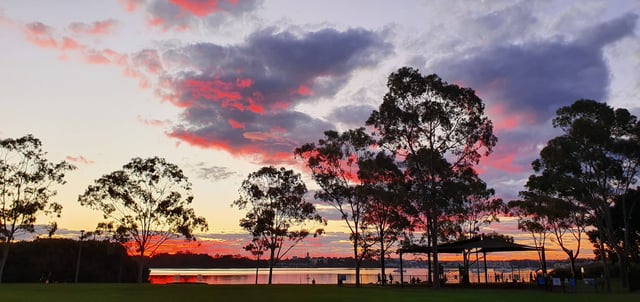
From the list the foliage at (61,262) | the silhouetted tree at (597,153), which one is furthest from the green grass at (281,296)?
the foliage at (61,262)

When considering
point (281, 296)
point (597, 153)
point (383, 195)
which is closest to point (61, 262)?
point (383, 195)

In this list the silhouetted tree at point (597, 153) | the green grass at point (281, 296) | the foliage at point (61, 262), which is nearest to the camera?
the green grass at point (281, 296)

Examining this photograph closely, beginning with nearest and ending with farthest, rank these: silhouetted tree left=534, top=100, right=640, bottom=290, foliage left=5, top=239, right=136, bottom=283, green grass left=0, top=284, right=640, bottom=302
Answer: green grass left=0, top=284, right=640, bottom=302
silhouetted tree left=534, top=100, right=640, bottom=290
foliage left=5, top=239, right=136, bottom=283

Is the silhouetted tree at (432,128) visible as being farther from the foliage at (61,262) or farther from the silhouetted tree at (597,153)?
the foliage at (61,262)

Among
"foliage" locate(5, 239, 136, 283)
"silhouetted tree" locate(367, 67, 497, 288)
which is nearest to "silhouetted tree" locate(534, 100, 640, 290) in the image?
"silhouetted tree" locate(367, 67, 497, 288)

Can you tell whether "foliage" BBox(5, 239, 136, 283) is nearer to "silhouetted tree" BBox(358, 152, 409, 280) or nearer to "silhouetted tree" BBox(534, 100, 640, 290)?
"silhouetted tree" BBox(358, 152, 409, 280)

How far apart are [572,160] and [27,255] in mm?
65195

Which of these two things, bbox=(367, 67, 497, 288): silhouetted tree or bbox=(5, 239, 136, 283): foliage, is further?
bbox=(5, 239, 136, 283): foliage

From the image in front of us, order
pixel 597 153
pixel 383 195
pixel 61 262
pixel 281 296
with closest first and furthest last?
pixel 281 296, pixel 597 153, pixel 383 195, pixel 61 262

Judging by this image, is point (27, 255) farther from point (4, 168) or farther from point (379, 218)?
point (379, 218)

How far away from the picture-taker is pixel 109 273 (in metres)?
73.4

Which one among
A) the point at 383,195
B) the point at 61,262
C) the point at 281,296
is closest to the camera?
the point at 281,296

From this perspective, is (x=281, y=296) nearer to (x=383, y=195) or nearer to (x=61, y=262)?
(x=383, y=195)

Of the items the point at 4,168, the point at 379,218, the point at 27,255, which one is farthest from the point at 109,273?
the point at 379,218
